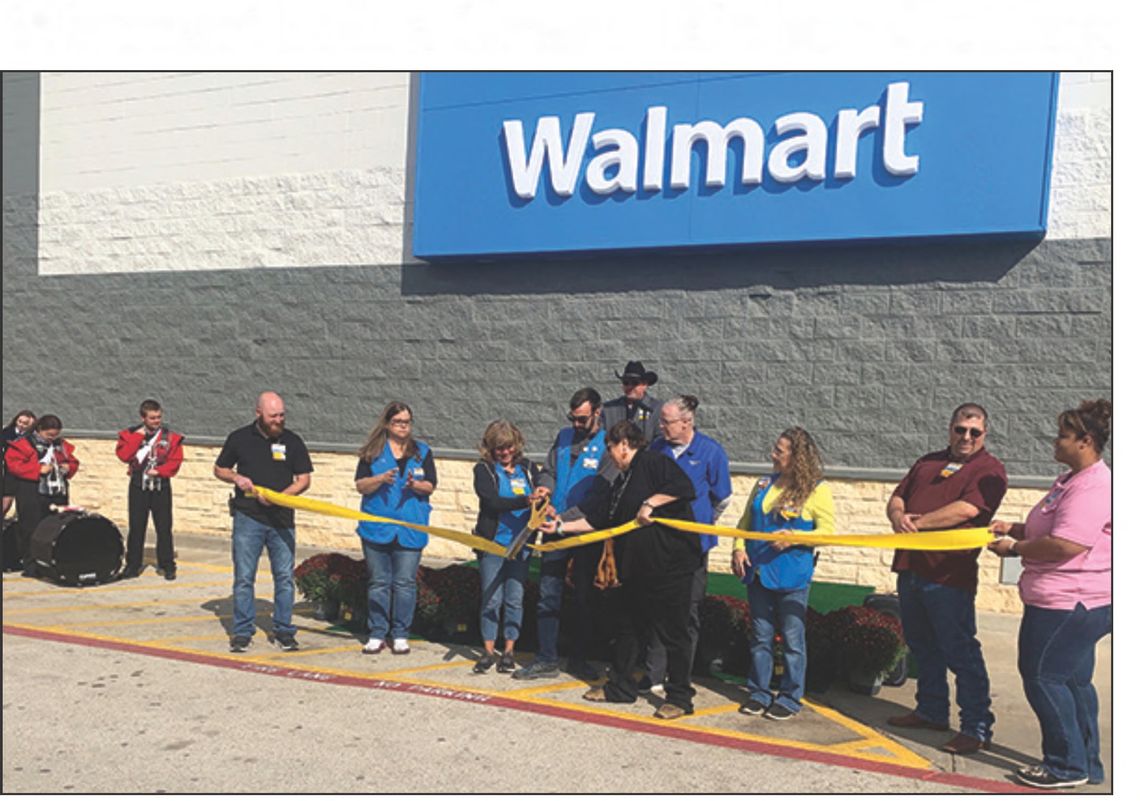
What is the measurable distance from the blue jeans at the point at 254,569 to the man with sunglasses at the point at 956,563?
183 inches

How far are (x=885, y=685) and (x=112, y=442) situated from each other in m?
12.1

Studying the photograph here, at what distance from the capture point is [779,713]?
6688mm

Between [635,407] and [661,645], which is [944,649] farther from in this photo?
[635,407]

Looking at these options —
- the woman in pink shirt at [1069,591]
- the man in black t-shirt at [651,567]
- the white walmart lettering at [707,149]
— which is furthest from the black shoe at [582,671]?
the white walmart lettering at [707,149]

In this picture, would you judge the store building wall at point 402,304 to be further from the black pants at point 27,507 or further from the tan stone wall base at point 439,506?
the black pants at point 27,507

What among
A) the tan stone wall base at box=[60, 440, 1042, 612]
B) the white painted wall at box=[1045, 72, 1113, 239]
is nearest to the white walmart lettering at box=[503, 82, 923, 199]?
the white painted wall at box=[1045, 72, 1113, 239]

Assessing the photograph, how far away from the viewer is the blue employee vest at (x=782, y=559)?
21.7 feet

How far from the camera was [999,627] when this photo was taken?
407 inches

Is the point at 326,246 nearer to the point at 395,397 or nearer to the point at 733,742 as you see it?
the point at 395,397

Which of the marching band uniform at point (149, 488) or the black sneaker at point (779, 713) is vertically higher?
the marching band uniform at point (149, 488)

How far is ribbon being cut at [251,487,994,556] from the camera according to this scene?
19.6 ft

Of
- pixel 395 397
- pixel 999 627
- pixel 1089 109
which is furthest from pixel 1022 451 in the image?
pixel 395 397

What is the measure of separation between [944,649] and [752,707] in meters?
1.26

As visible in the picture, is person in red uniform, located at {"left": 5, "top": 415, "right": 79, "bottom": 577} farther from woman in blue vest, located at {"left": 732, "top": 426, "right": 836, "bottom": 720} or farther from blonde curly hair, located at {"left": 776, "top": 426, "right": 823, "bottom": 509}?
blonde curly hair, located at {"left": 776, "top": 426, "right": 823, "bottom": 509}
